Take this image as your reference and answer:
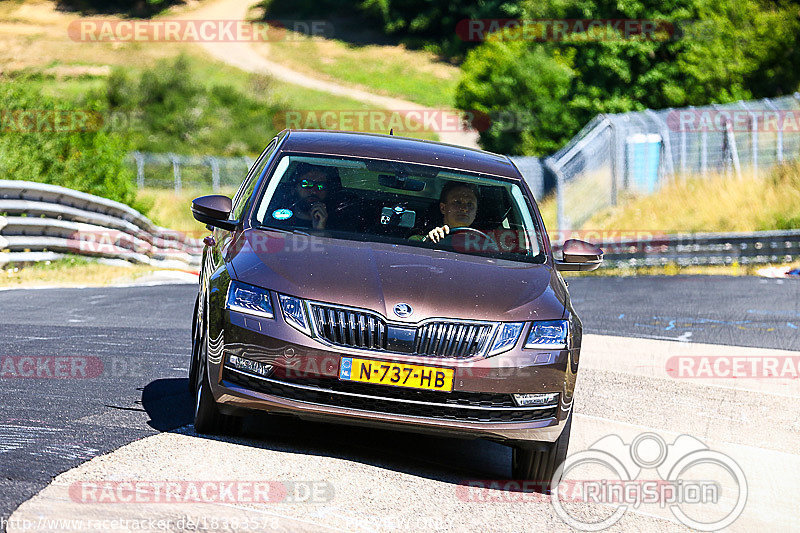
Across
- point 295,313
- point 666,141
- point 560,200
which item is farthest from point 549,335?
point 666,141

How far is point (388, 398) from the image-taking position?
5.77 m

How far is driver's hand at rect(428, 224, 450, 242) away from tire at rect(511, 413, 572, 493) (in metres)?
1.31

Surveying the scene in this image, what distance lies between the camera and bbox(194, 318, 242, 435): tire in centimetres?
609

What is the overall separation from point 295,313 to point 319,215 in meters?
1.21

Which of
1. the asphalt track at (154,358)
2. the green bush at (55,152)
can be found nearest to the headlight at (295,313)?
the asphalt track at (154,358)

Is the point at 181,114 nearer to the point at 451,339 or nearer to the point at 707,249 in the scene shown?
the point at 707,249

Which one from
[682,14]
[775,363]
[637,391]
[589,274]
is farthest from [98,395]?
[682,14]

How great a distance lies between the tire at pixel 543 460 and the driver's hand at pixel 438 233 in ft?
→ 4.30

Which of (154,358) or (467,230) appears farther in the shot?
(154,358)

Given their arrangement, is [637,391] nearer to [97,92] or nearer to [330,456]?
[330,456]

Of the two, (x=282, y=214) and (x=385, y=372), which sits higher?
(x=282, y=214)

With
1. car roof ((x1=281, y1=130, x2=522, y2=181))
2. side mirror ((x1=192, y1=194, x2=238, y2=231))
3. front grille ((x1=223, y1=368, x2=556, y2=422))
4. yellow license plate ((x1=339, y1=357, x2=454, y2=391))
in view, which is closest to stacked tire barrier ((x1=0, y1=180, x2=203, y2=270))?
car roof ((x1=281, y1=130, x2=522, y2=181))

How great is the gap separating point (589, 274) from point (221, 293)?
17.0 metres

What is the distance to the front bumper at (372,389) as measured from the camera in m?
5.74
